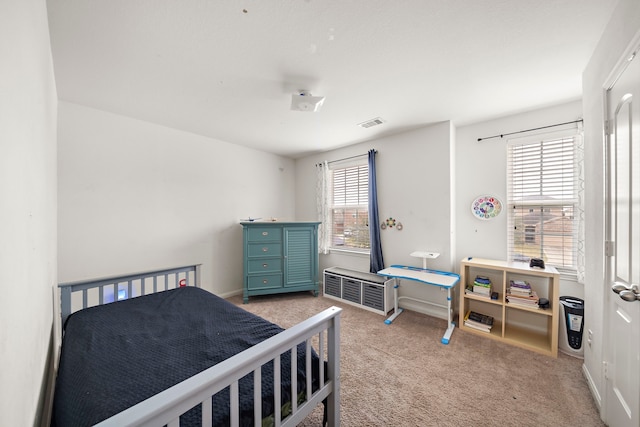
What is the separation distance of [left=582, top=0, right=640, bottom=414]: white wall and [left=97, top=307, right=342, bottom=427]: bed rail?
166 cm

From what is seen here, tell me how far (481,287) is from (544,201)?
1104 millimetres

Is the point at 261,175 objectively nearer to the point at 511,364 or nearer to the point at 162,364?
the point at 162,364

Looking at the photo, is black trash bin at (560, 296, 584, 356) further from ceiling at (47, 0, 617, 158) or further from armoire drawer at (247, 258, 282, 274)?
armoire drawer at (247, 258, 282, 274)

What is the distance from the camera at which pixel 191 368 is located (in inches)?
44.3

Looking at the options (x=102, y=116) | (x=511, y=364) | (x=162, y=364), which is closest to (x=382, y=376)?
(x=511, y=364)

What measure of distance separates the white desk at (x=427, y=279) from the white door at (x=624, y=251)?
1.08 m

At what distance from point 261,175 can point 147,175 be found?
1.63 metres

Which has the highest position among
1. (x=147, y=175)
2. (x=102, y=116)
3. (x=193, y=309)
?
(x=102, y=116)

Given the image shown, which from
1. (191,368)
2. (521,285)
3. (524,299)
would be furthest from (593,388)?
(191,368)

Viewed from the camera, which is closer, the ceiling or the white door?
the white door

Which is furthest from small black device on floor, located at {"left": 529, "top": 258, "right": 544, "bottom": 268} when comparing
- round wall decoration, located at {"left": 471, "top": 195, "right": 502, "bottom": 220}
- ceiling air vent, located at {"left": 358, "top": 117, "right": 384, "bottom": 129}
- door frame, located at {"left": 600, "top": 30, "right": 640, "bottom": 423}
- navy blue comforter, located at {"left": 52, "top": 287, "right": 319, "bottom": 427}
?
navy blue comforter, located at {"left": 52, "top": 287, "right": 319, "bottom": 427}

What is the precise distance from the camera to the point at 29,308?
0.87 m

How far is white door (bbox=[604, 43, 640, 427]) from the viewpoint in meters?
1.11

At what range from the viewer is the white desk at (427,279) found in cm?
241
